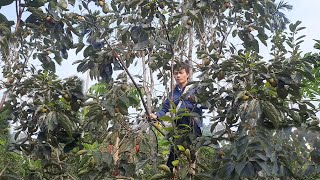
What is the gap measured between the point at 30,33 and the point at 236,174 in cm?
218

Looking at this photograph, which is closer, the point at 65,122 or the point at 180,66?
the point at 65,122

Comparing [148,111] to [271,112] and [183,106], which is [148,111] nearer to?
[183,106]

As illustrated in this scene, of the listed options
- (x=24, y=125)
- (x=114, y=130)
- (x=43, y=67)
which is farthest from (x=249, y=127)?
(x=43, y=67)

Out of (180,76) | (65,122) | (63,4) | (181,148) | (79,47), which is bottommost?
(181,148)

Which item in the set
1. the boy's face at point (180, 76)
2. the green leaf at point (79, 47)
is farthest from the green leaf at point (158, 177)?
the green leaf at point (79, 47)

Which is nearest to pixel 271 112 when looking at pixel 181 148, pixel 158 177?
pixel 181 148

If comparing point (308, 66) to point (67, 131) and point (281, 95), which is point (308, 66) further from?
point (67, 131)

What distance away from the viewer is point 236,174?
2.02m

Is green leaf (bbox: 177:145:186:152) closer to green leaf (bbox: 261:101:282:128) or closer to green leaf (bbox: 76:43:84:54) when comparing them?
green leaf (bbox: 261:101:282:128)

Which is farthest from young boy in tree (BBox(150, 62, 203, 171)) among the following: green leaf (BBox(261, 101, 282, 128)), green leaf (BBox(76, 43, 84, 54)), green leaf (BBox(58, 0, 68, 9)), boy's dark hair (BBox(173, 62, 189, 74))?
green leaf (BBox(58, 0, 68, 9))

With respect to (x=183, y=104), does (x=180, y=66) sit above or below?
above

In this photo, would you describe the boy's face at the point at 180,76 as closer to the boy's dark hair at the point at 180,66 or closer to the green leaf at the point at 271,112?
the boy's dark hair at the point at 180,66

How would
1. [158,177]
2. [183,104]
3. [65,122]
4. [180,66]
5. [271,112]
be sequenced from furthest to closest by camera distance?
[180,66] < [183,104] < [65,122] < [158,177] < [271,112]

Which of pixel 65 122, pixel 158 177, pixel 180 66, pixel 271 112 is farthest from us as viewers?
pixel 180 66
